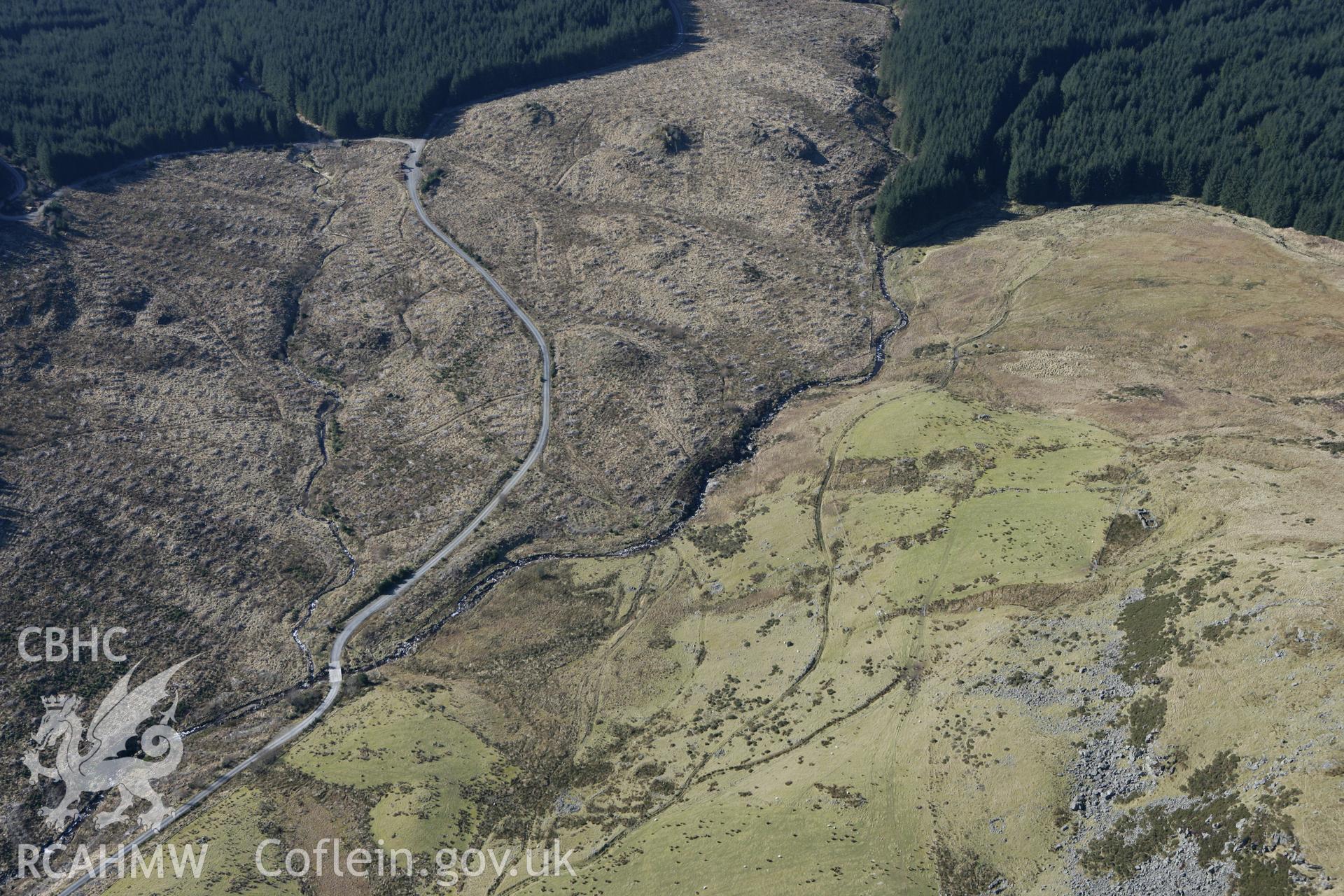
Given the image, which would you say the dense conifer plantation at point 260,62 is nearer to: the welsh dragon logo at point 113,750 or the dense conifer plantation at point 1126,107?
the dense conifer plantation at point 1126,107

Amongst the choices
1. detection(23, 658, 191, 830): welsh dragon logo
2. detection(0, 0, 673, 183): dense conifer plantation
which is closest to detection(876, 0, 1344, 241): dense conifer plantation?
detection(0, 0, 673, 183): dense conifer plantation

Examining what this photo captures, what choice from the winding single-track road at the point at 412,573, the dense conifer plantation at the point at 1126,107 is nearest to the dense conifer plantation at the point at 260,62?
the winding single-track road at the point at 412,573

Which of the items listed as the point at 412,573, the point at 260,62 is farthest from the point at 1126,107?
the point at 260,62

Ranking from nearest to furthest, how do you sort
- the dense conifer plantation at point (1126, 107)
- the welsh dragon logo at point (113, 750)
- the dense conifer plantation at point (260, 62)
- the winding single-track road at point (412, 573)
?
the winding single-track road at point (412, 573), the welsh dragon logo at point (113, 750), the dense conifer plantation at point (1126, 107), the dense conifer plantation at point (260, 62)

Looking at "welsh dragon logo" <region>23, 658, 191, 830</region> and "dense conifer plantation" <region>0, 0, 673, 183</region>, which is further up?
"dense conifer plantation" <region>0, 0, 673, 183</region>

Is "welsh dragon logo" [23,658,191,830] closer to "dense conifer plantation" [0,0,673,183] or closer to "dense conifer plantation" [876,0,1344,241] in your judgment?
"dense conifer plantation" [0,0,673,183]

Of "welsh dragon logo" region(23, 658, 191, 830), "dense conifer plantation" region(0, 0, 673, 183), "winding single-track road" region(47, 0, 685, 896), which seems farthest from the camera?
"dense conifer plantation" region(0, 0, 673, 183)
